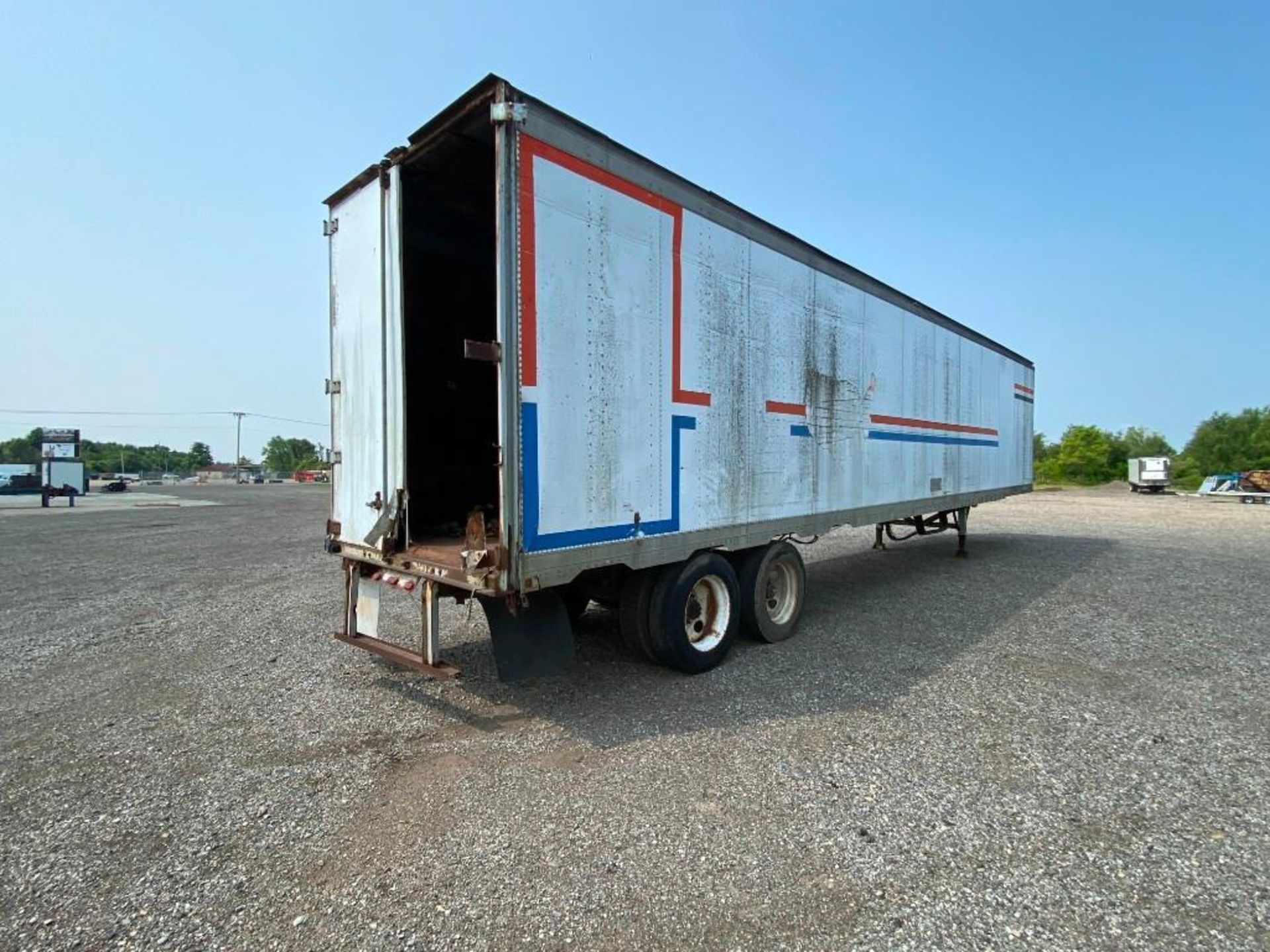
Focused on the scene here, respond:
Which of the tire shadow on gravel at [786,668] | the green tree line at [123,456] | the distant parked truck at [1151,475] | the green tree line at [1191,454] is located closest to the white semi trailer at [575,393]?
the tire shadow on gravel at [786,668]

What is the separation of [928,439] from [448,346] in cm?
657

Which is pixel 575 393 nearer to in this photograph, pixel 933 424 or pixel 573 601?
pixel 573 601

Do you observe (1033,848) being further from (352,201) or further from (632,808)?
(352,201)

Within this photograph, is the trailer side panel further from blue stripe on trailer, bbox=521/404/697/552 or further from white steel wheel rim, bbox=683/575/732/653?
white steel wheel rim, bbox=683/575/732/653

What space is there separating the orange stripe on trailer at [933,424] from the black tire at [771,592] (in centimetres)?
217

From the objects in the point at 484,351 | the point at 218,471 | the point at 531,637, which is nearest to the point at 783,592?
the point at 531,637

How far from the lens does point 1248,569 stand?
10.6 m

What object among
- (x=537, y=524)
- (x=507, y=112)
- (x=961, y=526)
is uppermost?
(x=507, y=112)

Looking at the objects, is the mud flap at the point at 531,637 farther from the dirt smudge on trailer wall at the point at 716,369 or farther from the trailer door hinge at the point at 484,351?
the trailer door hinge at the point at 484,351

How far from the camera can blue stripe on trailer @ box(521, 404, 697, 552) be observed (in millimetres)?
3939

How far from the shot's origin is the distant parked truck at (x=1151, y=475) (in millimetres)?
38562

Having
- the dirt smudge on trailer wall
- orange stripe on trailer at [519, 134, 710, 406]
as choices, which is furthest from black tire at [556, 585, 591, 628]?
orange stripe on trailer at [519, 134, 710, 406]

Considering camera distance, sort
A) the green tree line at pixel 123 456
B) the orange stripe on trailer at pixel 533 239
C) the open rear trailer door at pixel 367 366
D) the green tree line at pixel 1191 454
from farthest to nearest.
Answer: the green tree line at pixel 123 456 < the green tree line at pixel 1191 454 < the open rear trailer door at pixel 367 366 < the orange stripe on trailer at pixel 533 239

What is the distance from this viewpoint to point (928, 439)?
891cm
